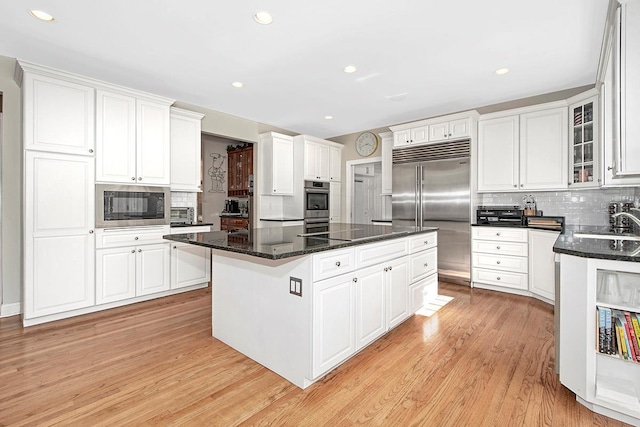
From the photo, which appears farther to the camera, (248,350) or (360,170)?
(360,170)

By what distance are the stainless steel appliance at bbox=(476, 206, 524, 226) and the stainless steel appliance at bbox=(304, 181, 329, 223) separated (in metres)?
2.76

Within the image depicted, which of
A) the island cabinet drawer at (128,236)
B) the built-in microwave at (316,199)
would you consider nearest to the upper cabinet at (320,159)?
the built-in microwave at (316,199)

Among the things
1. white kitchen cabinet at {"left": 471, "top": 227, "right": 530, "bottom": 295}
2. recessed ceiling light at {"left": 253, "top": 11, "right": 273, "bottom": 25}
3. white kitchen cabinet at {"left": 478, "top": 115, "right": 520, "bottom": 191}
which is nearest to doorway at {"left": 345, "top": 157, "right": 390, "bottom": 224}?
white kitchen cabinet at {"left": 478, "top": 115, "right": 520, "bottom": 191}

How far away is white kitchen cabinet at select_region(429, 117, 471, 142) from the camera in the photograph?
4.29m

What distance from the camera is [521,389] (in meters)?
1.89

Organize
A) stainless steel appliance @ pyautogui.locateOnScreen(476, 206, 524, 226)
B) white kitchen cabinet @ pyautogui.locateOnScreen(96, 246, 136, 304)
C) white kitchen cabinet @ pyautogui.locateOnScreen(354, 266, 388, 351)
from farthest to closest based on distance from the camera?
stainless steel appliance @ pyautogui.locateOnScreen(476, 206, 524, 226), white kitchen cabinet @ pyautogui.locateOnScreen(96, 246, 136, 304), white kitchen cabinet @ pyautogui.locateOnScreen(354, 266, 388, 351)

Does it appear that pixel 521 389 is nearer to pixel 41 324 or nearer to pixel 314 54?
pixel 314 54

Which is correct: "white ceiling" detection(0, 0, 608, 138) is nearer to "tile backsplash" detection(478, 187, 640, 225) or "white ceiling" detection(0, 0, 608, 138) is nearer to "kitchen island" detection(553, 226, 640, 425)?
"tile backsplash" detection(478, 187, 640, 225)

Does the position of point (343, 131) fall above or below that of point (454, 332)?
above

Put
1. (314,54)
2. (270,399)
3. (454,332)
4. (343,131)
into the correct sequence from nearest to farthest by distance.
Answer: (270,399), (454,332), (314,54), (343,131)

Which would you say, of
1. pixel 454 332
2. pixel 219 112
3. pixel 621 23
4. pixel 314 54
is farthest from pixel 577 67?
pixel 219 112

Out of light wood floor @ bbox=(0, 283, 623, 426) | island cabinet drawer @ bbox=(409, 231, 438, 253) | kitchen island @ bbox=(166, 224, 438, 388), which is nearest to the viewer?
light wood floor @ bbox=(0, 283, 623, 426)

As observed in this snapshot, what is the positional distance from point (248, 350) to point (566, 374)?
2.07 m

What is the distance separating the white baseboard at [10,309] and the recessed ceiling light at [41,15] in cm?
278
